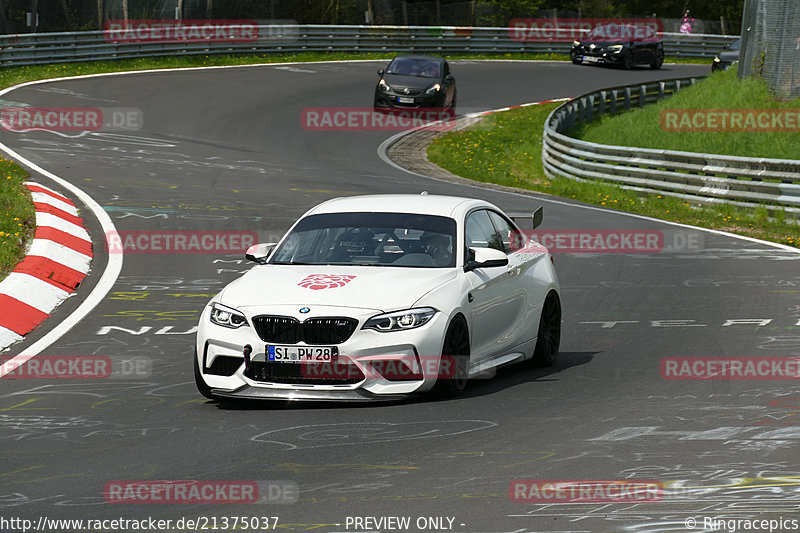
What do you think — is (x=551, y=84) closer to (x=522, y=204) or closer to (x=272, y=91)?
(x=272, y=91)

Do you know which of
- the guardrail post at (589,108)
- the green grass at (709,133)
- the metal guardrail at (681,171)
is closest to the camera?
the metal guardrail at (681,171)

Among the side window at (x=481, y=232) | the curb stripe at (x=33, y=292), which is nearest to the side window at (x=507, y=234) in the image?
the side window at (x=481, y=232)

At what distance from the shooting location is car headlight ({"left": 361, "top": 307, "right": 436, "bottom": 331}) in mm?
8812

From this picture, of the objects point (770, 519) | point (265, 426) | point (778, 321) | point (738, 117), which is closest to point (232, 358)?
point (265, 426)

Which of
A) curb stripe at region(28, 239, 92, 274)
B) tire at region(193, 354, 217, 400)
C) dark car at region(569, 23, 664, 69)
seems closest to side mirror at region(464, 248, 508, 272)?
tire at region(193, 354, 217, 400)

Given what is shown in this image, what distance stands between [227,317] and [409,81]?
2729 cm

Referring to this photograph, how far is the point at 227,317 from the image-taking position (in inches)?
355

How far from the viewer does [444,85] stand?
1435 inches

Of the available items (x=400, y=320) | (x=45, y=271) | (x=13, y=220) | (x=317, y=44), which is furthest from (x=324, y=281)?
(x=317, y=44)

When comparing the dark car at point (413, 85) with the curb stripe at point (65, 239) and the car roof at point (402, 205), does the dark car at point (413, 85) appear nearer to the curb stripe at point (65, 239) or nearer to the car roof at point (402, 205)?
the curb stripe at point (65, 239)

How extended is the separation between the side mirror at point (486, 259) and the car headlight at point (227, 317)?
1825 millimetres

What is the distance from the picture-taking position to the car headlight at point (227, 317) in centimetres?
895

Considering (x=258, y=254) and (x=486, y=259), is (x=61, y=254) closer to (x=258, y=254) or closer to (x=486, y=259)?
(x=258, y=254)

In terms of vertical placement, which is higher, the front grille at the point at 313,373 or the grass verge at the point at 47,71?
the front grille at the point at 313,373
